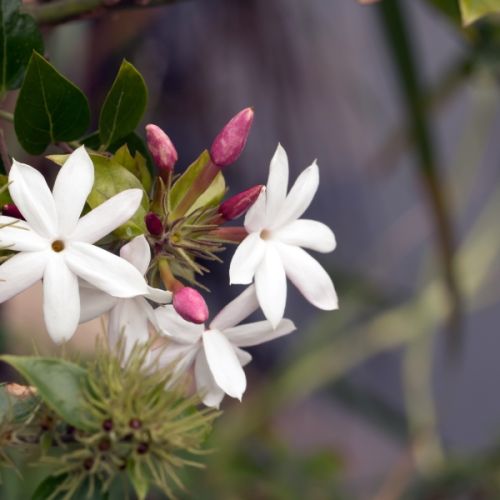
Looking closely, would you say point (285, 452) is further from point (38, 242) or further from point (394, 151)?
point (38, 242)

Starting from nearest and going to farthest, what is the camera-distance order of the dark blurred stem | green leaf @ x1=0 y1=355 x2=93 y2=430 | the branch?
green leaf @ x1=0 y1=355 x2=93 y2=430, the branch, the dark blurred stem

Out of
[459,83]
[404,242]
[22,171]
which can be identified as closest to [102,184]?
[22,171]

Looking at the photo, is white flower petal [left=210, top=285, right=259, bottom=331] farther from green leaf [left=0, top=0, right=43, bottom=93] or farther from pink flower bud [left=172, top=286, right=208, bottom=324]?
green leaf [left=0, top=0, right=43, bottom=93]

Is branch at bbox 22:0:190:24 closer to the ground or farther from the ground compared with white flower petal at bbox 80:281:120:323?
farther from the ground

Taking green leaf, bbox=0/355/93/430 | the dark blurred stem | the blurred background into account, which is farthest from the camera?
the blurred background

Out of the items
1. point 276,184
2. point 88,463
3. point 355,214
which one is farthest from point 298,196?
point 355,214

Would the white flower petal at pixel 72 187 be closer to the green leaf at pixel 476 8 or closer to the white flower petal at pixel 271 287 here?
the white flower petal at pixel 271 287

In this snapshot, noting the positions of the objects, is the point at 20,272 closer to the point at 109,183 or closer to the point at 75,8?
the point at 109,183

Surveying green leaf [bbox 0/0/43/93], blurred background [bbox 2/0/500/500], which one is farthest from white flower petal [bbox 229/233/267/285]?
blurred background [bbox 2/0/500/500]
